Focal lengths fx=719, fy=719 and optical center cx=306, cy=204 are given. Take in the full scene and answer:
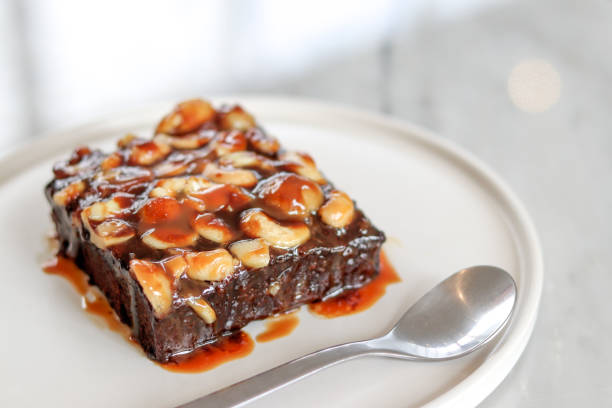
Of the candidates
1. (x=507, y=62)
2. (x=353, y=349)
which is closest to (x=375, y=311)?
(x=353, y=349)

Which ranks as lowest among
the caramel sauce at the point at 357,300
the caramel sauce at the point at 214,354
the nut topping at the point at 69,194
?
the caramel sauce at the point at 214,354

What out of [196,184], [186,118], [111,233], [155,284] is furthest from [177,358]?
[186,118]

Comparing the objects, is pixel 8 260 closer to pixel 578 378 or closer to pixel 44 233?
pixel 44 233

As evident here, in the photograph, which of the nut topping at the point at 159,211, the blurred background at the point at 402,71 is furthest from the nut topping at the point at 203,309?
the blurred background at the point at 402,71

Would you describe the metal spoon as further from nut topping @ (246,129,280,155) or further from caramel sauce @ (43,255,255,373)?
nut topping @ (246,129,280,155)

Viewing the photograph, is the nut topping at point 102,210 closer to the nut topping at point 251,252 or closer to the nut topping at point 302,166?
the nut topping at point 251,252

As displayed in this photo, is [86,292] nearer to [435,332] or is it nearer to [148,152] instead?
[148,152]

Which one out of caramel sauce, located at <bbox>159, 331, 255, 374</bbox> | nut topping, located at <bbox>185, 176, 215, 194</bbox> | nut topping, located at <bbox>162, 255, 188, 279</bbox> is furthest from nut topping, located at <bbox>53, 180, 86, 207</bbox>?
caramel sauce, located at <bbox>159, 331, 255, 374</bbox>
